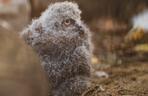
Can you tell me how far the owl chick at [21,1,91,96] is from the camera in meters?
1.15

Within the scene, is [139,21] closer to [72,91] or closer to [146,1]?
[146,1]

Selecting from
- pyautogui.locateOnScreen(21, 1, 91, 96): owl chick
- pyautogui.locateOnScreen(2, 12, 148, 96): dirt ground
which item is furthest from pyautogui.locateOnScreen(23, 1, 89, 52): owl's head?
pyautogui.locateOnScreen(2, 12, 148, 96): dirt ground

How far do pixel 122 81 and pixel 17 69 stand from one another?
610 mm

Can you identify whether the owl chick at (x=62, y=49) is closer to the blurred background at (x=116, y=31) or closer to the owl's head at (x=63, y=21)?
the owl's head at (x=63, y=21)

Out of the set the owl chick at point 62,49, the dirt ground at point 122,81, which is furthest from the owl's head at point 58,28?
the dirt ground at point 122,81

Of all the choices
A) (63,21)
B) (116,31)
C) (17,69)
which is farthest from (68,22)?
(116,31)

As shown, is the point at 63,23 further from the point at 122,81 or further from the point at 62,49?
the point at 122,81

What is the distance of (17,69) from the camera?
2.98 ft

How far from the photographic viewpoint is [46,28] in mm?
1162

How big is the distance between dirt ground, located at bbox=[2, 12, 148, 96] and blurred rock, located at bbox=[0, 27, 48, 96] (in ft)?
0.93

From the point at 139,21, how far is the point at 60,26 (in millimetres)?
849

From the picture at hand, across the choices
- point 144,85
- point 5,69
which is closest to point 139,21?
point 144,85

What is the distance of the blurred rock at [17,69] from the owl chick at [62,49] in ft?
0.65

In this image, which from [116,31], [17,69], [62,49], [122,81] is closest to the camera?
[17,69]
